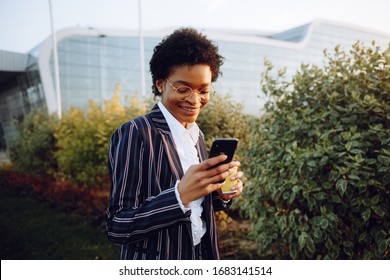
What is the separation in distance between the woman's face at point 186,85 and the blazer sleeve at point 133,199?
0.23 meters

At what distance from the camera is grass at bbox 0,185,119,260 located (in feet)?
13.4

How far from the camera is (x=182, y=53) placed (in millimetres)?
1402

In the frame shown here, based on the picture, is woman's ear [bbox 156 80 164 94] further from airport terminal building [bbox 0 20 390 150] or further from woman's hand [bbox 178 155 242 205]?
airport terminal building [bbox 0 20 390 150]

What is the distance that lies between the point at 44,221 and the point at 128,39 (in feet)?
68.9

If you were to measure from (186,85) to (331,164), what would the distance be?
1682 mm

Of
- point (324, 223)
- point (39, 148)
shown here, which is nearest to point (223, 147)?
point (324, 223)

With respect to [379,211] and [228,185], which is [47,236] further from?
[379,211]

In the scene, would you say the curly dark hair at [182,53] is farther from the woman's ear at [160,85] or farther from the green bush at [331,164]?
the green bush at [331,164]

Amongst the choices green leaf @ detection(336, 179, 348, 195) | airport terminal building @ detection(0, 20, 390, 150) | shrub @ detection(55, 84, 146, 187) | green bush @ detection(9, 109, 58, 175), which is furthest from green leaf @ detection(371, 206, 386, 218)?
airport terminal building @ detection(0, 20, 390, 150)

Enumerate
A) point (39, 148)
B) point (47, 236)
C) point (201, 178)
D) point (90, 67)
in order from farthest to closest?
1. point (90, 67)
2. point (39, 148)
3. point (47, 236)
4. point (201, 178)

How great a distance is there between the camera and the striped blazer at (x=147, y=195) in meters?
1.21

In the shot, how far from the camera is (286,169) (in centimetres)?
290
